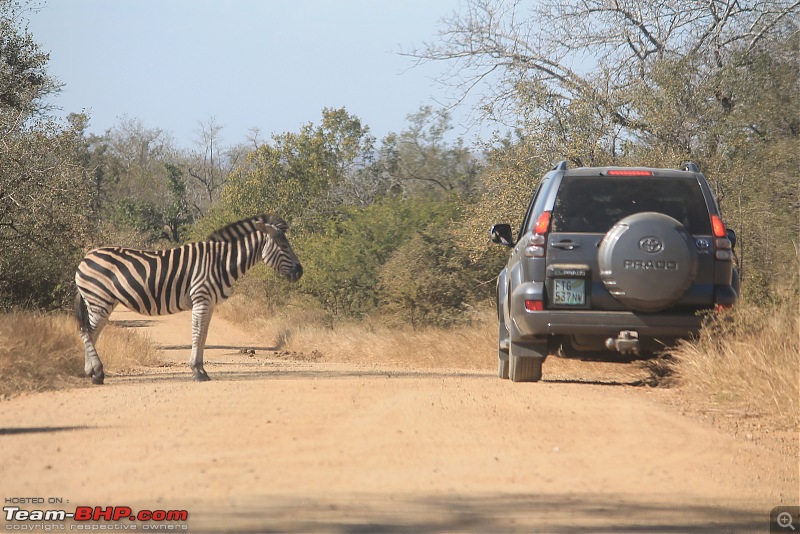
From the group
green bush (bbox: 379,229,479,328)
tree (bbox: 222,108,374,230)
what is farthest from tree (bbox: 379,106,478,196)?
green bush (bbox: 379,229,479,328)

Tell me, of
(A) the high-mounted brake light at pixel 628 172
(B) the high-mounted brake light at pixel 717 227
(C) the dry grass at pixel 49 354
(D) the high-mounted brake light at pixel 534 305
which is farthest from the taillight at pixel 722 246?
(C) the dry grass at pixel 49 354

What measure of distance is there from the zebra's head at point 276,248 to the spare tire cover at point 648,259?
577cm

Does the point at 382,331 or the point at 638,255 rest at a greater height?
the point at 638,255

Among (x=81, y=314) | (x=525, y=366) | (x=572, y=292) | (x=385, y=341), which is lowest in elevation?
(x=385, y=341)

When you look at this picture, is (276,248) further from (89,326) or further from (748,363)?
(748,363)

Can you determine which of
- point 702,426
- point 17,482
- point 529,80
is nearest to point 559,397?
point 702,426

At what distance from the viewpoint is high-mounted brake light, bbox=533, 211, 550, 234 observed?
34.2 ft

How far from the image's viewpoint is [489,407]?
30.1 ft

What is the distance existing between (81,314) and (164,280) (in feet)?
3.73

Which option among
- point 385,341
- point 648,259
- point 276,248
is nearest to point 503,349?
point 648,259

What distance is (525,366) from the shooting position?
11281 mm

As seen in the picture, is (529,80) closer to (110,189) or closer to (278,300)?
(278,300)

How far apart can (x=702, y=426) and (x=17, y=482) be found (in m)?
5.23

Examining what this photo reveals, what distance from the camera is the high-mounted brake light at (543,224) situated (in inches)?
411
